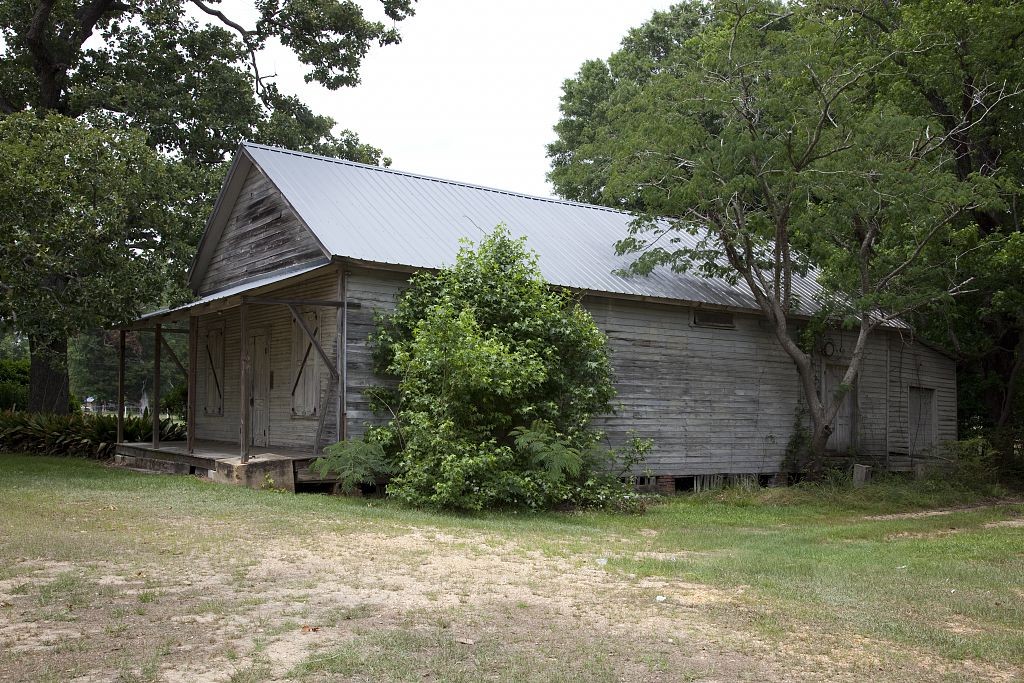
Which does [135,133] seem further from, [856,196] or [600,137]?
[856,196]

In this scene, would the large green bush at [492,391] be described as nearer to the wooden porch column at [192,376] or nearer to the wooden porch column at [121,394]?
the wooden porch column at [192,376]

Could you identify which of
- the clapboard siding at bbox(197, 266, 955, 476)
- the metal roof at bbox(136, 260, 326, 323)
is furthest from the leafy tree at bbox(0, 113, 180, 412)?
the clapboard siding at bbox(197, 266, 955, 476)

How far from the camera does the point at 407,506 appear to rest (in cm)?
1319

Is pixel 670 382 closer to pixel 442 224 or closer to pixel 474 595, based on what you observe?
pixel 442 224

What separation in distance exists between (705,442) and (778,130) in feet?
20.5

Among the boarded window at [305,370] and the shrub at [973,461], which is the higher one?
the boarded window at [305,370]

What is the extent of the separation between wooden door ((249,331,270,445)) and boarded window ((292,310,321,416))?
4.20 feet

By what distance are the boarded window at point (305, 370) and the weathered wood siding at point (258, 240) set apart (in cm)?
125

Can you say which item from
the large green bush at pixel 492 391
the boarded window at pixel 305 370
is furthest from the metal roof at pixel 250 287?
the large green bush at pixel 492 391

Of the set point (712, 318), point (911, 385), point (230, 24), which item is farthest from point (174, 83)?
point (911, 385)

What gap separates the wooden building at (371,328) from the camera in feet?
49.7

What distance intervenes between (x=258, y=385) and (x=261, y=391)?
206mm

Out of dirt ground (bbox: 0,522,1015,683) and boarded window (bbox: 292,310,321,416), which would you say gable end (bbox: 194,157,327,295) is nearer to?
boarded window (bbox: 292,310,321,416)

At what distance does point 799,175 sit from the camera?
1644cm
